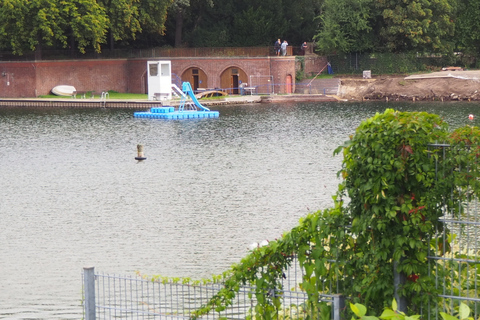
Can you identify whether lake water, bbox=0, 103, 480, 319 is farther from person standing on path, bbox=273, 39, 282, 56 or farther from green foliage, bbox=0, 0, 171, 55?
person standing on path, bbox=273, 39, 282, 56

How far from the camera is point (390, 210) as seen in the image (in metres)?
6.55

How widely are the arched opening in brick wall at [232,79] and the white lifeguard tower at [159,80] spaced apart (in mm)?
9388

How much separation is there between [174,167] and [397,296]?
2090 centimetres

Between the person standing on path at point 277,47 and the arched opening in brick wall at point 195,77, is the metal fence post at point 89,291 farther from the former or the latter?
the arched opening in brick wall at point 195,77

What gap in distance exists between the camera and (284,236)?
7.15 metres

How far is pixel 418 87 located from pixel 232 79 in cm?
1381

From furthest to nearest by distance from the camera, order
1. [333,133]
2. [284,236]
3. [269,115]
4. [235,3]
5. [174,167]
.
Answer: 1. [235,3]
2. [269,115]
3. [333,133]
4. [174,167]
5. [284,236]

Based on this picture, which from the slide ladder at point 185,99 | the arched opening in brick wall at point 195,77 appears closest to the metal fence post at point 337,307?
the slide ladder at point 185,99

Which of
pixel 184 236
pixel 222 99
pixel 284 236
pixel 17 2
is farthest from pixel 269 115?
pixel 284 236

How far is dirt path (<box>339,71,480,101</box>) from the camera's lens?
5491 centimetres

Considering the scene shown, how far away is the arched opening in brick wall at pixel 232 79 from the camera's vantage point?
6009 centimetres

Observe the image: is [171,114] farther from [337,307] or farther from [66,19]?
[337,307]

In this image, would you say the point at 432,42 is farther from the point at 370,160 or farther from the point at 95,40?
the point at 370,160

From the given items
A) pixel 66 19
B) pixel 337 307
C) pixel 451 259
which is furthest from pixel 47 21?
pixel 451 259
